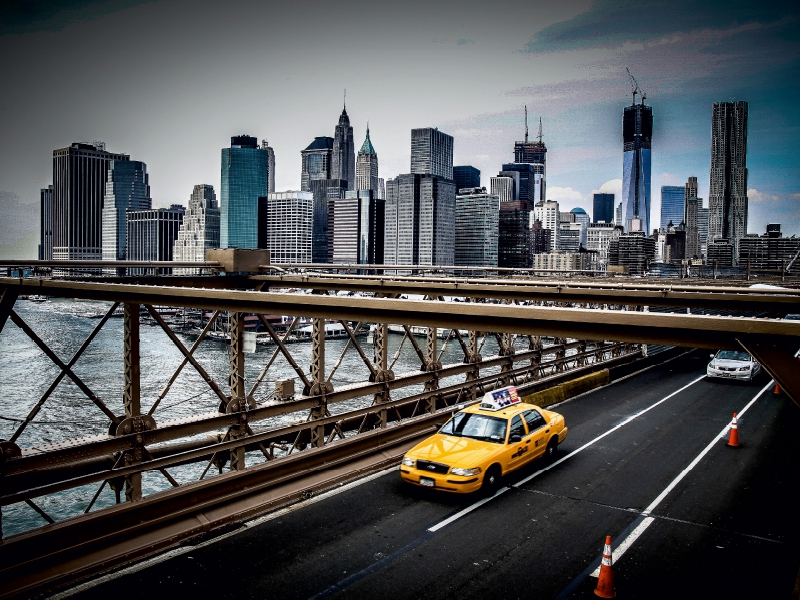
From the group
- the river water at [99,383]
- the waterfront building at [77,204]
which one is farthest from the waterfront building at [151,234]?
the river water at [99,383]

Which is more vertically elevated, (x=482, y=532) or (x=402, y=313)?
(x=402, y=313)

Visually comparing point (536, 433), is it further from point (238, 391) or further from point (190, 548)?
point (190, 548)

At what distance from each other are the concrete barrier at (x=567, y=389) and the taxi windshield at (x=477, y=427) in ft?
19.8

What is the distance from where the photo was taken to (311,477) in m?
10.8

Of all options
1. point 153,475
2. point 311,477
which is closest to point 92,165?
point 153,475

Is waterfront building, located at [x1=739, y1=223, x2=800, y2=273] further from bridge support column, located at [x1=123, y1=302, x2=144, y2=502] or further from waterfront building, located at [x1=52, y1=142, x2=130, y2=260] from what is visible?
waterfront building, located at [x1=52, y1=142, x2=130, y2=260]

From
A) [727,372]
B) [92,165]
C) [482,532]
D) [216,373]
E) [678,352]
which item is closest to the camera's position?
[482,532]

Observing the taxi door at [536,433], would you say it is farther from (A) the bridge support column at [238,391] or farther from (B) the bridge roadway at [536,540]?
(A) the bridge support column at [238,391]

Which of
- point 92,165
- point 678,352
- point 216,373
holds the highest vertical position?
point 92,165

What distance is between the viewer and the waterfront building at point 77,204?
577 ft

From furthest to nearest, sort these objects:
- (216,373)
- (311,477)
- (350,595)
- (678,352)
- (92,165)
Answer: (92,165), (216,373), (678,352), (311,477), (350,595)

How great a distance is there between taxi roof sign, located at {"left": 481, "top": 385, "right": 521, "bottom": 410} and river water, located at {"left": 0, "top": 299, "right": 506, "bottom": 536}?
7.66 meters

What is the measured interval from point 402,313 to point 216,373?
43.4 meters

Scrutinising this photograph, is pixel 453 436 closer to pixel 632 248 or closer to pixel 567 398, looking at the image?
pixel 567 398
